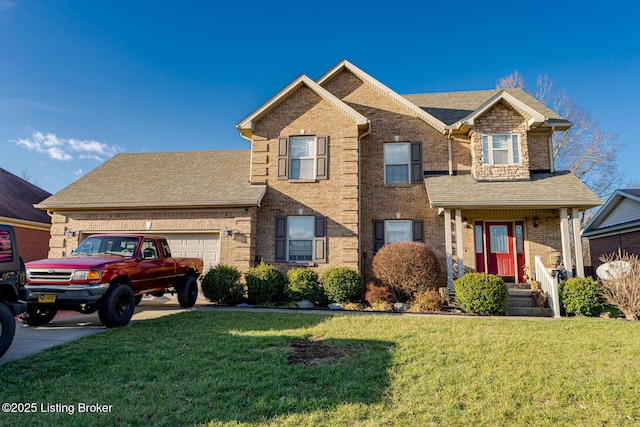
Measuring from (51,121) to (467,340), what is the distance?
20288 mm

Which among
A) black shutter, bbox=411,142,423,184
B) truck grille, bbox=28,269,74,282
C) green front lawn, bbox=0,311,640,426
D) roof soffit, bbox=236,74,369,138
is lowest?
green front lawn, bbox=0,311,640,426

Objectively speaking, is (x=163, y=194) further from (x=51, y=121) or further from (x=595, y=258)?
(x=595, y=258)

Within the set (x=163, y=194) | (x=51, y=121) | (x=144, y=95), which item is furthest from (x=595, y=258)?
(x=51, y=121)

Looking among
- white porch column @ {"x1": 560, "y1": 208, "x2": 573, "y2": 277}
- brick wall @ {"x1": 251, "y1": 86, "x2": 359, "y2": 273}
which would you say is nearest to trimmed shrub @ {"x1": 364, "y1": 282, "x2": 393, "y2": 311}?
brick wall @ {"x1": 251, "y1": 86, "x2": 359, "y2": 273}

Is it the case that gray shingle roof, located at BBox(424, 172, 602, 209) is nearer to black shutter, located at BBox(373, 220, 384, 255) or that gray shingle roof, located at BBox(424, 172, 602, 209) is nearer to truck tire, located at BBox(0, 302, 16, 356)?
black shutter, located at BBox(373, 220, 384, 255)

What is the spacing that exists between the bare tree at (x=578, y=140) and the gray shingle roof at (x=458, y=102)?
31.5 ft

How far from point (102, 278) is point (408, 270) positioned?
7803 millimetres

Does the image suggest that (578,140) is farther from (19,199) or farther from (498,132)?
(19,199)

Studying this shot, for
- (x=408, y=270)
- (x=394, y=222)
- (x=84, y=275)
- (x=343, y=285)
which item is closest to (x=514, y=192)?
(x=394, y=222)

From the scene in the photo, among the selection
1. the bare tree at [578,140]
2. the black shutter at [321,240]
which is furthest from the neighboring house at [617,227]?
the black shutter at [321,240]

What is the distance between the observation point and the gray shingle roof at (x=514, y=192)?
11023mm

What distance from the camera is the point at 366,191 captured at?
44.3ft

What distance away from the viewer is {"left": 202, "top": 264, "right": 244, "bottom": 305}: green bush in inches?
422

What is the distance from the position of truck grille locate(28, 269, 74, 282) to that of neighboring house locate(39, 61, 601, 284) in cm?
538
